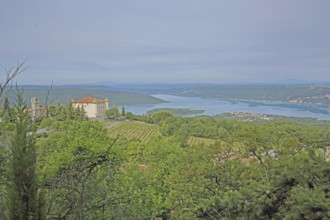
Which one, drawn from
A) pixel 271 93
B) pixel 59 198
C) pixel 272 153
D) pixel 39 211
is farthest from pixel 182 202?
pixel 271 93

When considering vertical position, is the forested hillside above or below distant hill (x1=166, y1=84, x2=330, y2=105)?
above

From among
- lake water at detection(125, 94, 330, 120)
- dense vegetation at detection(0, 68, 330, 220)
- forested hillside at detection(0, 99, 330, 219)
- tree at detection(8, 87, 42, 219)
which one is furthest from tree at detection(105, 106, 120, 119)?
tree at detection(8, 87, 42, 219)

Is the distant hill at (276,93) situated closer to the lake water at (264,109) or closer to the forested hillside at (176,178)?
the lake water at (264,109)

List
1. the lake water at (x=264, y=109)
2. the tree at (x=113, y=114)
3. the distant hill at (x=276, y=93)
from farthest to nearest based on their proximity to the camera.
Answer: the distant hill at (x=276, y=93) < the lake water at (x=264, y=109) < the tree at (x=113, y=114)

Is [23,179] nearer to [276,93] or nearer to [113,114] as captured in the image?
[113,114]

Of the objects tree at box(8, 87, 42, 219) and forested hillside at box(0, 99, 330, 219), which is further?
forested hillside at box(0, 99, 330, 219)

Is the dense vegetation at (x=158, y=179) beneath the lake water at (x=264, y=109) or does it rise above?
above

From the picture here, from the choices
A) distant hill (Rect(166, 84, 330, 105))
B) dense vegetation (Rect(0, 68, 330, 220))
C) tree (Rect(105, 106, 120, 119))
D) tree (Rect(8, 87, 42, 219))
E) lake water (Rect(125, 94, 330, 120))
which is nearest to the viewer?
tree (Rect(8, 87, 42, 219))

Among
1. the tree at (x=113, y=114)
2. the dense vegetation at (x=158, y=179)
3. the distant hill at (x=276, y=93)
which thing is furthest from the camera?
the distant hill at (x=276, y=93)

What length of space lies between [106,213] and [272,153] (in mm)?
6086

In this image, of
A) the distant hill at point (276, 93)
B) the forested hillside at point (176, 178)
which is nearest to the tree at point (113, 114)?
the forested hillside at point (176, 178)

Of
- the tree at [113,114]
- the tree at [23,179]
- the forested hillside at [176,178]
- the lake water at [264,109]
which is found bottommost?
the lake water at [264,109]

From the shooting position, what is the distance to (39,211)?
4.33 metres

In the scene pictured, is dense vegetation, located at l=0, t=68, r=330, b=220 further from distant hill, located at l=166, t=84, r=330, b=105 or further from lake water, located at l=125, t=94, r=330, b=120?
distant hill, located at l=166, t=84, r=330, b=105
